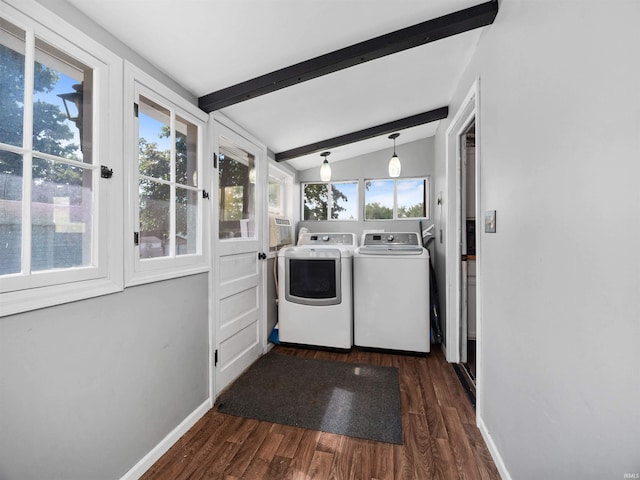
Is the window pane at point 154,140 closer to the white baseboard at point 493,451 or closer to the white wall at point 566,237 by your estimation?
the white wall at point 566,237

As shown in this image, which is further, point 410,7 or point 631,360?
point 410,7

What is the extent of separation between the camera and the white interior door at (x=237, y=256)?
7.00 feet

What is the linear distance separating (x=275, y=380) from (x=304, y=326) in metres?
0.71

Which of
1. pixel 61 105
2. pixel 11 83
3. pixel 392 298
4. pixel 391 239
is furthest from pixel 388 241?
pixel 11 83

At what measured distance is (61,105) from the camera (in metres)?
1.14

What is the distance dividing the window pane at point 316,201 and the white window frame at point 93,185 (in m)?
2.88

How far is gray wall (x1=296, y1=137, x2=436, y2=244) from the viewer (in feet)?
12.2

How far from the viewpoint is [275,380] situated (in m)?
2.32

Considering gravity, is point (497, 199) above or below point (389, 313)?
above

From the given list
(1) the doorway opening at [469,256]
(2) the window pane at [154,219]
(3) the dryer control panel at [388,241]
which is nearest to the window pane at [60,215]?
(2) the window pane at [154,219]

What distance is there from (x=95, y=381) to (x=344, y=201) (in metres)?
3.28

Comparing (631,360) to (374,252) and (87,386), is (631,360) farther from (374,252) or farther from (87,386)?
(374,252)

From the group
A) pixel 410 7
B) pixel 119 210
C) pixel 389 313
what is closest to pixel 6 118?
pixel 119 210

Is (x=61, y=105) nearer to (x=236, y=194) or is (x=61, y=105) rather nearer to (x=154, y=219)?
(x=154, y=219)
